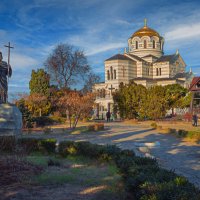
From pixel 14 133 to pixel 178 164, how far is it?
6.85 meters

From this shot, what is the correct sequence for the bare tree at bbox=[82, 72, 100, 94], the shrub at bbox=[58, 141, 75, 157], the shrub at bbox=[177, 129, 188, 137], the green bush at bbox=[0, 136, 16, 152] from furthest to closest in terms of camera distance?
the bare tree at bbox=[82, 72, 100, 94]
the shrub at bbox=[177, 129, 188, 137]
the shrub at bbox=[58, 141, 75, 157]
the green bush at bbox=[0, 136, 16, 152]

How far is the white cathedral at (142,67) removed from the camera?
57188 millimetres

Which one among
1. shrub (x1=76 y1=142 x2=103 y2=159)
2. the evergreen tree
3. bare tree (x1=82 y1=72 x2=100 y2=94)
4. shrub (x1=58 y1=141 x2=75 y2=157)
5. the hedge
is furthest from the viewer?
bare tree (x1=82 y1=72 x2=100 y2=94)

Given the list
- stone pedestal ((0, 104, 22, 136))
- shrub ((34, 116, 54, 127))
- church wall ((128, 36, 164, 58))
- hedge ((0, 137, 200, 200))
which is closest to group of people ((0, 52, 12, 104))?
stone pedestal ((0, 104, 22, 136))

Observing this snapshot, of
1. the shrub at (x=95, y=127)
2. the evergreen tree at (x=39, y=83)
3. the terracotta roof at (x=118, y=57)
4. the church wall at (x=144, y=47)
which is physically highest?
the church wall at (x=144, y=47)

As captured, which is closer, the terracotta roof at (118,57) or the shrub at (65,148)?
the shrub at (65,148)

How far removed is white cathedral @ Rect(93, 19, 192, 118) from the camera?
57.2 meters

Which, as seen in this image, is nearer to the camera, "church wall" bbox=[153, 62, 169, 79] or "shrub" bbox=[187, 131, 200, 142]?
"shrub" bbox=[187, 131, 200, 142]

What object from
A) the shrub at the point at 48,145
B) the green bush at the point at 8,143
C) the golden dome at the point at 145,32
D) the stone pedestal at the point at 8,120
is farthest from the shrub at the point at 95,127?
the golden dome at the point at 145,32

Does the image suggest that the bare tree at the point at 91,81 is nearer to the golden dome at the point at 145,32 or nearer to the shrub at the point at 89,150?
the golden dome at the point at 145,32

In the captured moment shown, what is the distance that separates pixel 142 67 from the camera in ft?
195

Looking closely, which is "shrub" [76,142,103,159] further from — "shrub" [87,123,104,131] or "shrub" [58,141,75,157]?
"shrub" [87,123,104,131]

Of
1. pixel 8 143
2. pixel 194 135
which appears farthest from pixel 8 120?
pixel 194 135

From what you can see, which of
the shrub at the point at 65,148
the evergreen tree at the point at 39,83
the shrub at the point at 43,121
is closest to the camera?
the shrub at the point at 65,148
